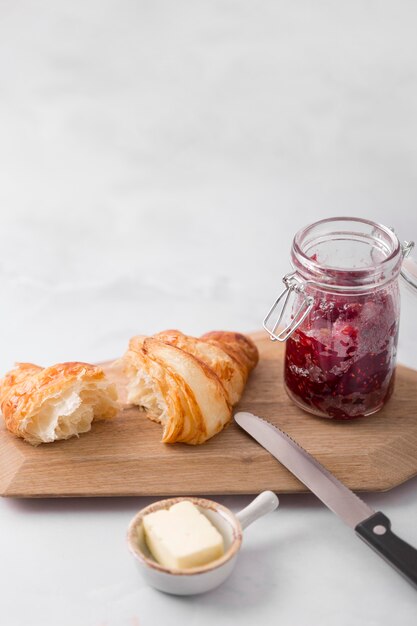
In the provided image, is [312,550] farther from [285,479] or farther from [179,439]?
[179,439]

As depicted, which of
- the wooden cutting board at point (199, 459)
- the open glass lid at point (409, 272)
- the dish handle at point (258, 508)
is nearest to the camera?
the dish handle at point (258, 508)

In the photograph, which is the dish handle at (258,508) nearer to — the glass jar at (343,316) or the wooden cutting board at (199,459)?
the wooden cutting board at (199,459)

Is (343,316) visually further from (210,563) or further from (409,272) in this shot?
(210,563)

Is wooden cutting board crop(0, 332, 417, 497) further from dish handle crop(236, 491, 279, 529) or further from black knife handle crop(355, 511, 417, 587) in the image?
black knife handle crop(355, 511, 417, 587)

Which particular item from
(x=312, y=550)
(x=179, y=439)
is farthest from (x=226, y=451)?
(x=312, y=550)

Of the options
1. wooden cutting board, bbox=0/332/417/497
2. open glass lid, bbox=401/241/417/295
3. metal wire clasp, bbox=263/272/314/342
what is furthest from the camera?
open glass lid, bbox=401/241/417/295

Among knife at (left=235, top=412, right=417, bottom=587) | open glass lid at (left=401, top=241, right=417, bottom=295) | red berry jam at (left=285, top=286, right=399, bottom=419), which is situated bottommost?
knife at (left=235, top=412, right=417, bottom=587)

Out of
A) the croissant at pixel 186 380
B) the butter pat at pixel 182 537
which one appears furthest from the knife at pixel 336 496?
the butter pat at pixel 182 537

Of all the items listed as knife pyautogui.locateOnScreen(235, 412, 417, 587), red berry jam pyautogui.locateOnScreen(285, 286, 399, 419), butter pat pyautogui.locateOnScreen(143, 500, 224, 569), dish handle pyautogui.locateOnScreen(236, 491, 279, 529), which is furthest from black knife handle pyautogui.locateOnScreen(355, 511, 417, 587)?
red berry jam pyautogui.locateOnScreen(285, 286, 399, 419)
